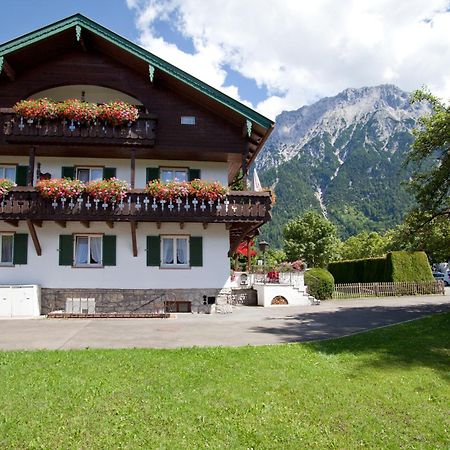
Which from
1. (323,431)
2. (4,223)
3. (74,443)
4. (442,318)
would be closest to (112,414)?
(74,443)

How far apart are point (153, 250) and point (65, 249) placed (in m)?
3.63

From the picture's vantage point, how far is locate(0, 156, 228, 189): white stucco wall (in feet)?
65.0

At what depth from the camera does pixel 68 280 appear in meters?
19.0

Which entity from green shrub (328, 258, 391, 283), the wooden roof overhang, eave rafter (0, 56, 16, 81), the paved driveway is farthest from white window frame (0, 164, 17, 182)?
green shrub (328, 258, 391, 283)

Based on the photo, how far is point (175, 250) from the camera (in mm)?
19828

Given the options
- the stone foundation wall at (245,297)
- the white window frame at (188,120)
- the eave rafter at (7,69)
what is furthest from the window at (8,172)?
A: the stone foundation wall at (245,297)

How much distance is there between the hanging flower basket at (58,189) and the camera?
1756 centimetres

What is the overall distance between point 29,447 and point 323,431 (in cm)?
384

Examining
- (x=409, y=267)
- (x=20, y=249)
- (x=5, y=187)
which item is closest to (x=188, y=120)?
(x=5, y=187)

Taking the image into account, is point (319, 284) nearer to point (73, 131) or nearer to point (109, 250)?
point (109, 250)

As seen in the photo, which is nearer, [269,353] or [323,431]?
[323,431]

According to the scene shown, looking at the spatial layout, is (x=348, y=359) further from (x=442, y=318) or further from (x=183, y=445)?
(x=442, y=318)

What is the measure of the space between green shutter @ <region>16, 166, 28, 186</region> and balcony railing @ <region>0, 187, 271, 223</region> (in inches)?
76.4

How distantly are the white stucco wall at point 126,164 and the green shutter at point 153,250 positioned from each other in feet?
7.76
